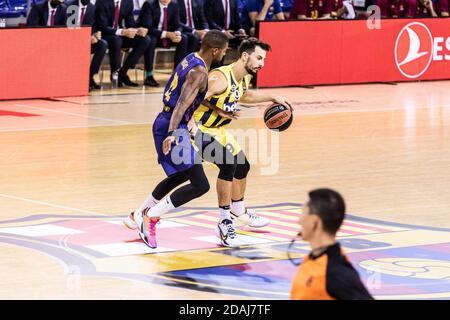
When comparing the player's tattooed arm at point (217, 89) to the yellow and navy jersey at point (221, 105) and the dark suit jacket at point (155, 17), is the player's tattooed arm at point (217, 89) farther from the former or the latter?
the dark suit jacket at point (155, 17)

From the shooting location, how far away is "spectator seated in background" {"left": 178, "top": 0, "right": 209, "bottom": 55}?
23.6 metres

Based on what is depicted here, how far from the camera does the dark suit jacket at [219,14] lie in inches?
953

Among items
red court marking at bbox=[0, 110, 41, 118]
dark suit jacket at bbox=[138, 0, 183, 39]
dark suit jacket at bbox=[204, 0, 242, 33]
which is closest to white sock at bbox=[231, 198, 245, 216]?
red court marking at bbox=[0, 110, 41, 118]

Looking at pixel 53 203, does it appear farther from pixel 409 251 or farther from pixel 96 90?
pixel 96 90

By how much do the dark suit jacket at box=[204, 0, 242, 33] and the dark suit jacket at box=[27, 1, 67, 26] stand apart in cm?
365

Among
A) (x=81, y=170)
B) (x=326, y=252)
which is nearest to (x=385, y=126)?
(x=81, y=170)

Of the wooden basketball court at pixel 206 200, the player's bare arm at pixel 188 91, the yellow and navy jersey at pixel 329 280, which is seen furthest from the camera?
the player's bare arm at pixel 188 91

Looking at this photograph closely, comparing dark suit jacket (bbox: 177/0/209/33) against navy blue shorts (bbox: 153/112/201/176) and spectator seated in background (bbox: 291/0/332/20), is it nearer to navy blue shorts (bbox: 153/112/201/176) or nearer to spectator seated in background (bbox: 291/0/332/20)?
spectator seated in background (bbox: 291/0/332/20)

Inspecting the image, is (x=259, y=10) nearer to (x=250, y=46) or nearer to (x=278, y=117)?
(x=278, y=117)

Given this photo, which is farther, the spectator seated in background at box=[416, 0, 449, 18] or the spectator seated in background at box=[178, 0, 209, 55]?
the spectator seated in background at box=[416, 0, 449, 18]

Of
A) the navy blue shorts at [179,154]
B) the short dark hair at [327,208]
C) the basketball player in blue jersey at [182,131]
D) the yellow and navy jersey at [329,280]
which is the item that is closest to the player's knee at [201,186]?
the basketball player in blue jersey at [182,131]

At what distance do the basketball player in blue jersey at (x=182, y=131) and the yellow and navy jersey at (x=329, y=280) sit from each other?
4.88 m
